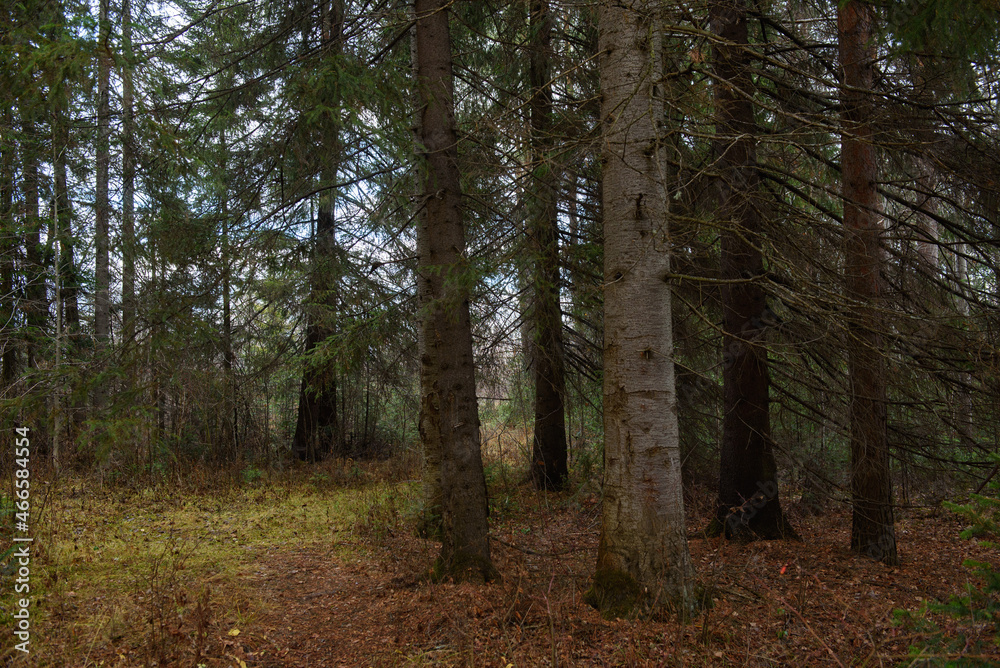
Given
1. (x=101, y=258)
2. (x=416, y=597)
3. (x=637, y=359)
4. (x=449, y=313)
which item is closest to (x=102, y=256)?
(x=101, y=258)

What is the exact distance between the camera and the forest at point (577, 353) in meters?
4.36

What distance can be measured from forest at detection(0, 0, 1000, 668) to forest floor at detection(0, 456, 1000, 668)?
4cm

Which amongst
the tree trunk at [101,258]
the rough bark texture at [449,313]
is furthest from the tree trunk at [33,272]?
the rough bark texture at [449,313]

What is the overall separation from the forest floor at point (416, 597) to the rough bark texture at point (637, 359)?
394 mm

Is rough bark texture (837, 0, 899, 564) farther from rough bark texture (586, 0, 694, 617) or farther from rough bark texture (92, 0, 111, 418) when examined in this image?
rough bark texture (92, 0, 111, 418)

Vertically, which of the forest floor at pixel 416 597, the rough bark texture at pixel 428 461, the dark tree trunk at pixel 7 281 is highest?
the dark tree trunk at pixel 7 281

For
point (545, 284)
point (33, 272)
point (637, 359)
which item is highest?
point (33, 272)

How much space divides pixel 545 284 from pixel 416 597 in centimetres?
347

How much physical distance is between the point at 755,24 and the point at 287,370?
9939 mm

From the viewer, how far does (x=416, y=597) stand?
5.07 metres

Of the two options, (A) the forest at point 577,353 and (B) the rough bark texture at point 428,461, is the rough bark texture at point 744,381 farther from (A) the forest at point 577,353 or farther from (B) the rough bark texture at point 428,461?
(B) the rough bark texture at point 428,461

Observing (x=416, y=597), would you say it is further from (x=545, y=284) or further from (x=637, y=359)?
(x=545, y=284)

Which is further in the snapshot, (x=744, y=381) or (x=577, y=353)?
(x=577, y=353)

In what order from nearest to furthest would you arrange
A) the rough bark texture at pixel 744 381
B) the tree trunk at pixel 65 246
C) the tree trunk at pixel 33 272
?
the rough bark texture at pixel 744 381
the tree trunk at pixel 33 272
the tree trunk at pixel 65 246
